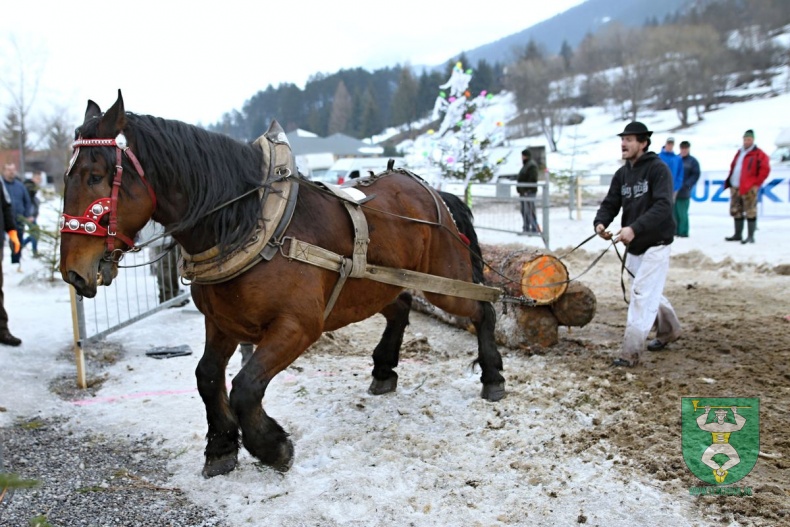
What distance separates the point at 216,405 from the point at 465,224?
2347 mm

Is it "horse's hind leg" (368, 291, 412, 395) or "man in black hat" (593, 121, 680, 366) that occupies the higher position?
"man in black hat" (593, 121, 680, 366)

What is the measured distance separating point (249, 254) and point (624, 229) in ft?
9.05

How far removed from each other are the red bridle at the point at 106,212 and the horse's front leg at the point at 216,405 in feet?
2.57

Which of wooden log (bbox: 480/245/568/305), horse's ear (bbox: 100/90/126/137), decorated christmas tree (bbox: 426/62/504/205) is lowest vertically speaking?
wooden log (bbox: 480/245/568/305)

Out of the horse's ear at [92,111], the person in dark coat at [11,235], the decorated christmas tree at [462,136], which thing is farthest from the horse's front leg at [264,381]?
the decorated christmas tree at [462,136]

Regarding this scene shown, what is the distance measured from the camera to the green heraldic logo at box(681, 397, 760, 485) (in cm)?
309

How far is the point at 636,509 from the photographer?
2.81 meters

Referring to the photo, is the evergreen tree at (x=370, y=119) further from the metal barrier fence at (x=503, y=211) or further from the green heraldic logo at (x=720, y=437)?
the green heraldic logo at (x=720, y=437)

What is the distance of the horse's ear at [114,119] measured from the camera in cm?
267

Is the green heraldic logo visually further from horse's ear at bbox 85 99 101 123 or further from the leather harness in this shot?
horse's ear at bbox 85 99 101 123

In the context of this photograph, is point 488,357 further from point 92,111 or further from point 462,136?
point 462,136

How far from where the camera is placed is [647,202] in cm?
469

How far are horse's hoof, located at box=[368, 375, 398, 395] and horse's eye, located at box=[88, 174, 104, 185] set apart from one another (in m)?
2.49

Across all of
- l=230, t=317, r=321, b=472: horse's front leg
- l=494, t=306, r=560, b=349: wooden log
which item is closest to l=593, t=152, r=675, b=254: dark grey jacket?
l=494, t=306, r=560, b=349: wooden log
